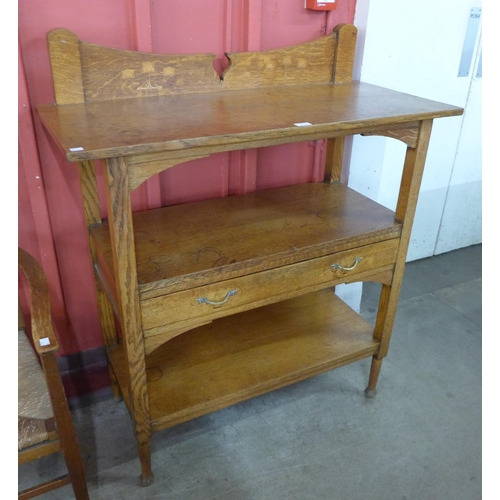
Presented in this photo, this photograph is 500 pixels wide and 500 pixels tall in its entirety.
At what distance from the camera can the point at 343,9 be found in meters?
1.91

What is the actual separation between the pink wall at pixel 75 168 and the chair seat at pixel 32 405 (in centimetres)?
41

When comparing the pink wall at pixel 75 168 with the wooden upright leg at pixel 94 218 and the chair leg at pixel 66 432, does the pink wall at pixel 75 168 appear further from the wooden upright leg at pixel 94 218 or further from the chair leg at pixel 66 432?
the chair leg at pixel 66 432

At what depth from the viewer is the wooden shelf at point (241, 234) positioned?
1.43 metres

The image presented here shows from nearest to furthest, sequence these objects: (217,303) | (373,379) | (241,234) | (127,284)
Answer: (127,284)
(217,303)
(241,234)
(373,379)

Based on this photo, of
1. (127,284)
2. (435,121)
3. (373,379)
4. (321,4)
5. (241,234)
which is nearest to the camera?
(127,284)

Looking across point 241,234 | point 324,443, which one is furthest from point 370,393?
point 241,234

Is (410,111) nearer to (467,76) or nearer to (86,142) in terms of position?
(86,142)

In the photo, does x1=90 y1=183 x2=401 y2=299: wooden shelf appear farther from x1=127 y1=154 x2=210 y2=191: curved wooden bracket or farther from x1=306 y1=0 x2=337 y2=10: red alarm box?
x1=306 y1=0 x2=337 y2=10: red alarm box

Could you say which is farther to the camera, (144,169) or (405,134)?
(405,134)

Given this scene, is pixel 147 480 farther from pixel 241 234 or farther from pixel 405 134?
pixel 405 134

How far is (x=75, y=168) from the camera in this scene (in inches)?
65.7

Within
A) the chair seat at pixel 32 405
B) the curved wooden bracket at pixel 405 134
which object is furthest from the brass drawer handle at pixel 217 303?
the curved wooden bracket at pixel 405 134

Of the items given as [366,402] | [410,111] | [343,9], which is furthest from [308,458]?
[343,9]

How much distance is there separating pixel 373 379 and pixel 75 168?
1462 mm
